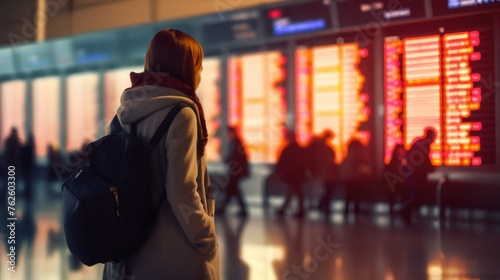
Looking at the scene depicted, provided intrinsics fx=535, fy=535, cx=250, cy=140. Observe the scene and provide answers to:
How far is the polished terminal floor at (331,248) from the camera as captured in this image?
400 centimetres

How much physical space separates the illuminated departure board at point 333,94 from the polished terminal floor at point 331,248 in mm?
1118

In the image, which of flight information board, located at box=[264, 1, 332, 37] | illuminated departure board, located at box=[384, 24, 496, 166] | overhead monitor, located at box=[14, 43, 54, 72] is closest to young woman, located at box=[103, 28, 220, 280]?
illuminated departure board, located at box=[384, 24, 496, 166]

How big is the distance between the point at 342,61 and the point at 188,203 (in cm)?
694

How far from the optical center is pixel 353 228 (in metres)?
6.89

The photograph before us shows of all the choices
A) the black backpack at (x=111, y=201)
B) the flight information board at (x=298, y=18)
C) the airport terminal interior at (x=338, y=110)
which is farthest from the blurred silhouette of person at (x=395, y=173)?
the black backpack at (x=111, y=201)

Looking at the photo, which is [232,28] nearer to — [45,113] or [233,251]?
[233,251]

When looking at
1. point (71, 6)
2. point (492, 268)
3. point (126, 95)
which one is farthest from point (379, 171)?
point (126, 95)

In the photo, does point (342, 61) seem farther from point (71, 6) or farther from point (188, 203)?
point (188, 203)

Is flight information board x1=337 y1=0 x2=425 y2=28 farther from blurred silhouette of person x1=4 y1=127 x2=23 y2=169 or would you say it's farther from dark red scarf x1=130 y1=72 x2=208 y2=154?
blurred silhouette of person x1=4 y1=127 x2=23 y2=169

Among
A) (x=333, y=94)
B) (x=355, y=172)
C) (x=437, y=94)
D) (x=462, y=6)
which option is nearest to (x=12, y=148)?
(x=333, y=94)

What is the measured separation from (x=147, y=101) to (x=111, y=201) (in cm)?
30

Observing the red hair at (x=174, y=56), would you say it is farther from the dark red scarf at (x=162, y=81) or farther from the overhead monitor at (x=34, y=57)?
the overhead monitor at (x=34, y=57)

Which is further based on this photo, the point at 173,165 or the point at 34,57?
the point at 34,57

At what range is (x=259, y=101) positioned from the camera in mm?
8805
